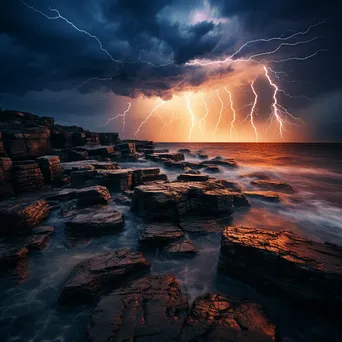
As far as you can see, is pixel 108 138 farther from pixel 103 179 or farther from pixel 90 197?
pixel 90 197

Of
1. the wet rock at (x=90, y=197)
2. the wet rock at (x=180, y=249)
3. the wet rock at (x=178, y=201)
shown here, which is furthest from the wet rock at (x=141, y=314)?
the wet rock at (x=90, y=197)

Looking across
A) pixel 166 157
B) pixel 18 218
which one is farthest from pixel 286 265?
pixel 166 157

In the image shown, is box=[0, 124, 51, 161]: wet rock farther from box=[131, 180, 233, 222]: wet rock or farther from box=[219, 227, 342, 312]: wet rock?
box=[219, 227, 342, 312]: wet rock

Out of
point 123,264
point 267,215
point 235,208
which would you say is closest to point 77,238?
point 123,264

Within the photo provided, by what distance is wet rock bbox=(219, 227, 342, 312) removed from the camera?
9.59ft

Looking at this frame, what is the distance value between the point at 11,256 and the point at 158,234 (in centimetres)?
335

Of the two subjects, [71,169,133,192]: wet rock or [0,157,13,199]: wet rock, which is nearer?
[0,157,13,199]: wet rock

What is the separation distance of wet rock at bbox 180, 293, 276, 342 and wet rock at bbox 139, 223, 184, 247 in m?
2.00

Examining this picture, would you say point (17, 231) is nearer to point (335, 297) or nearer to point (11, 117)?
point (335, 297)

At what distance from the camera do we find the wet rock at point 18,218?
4.84 meters

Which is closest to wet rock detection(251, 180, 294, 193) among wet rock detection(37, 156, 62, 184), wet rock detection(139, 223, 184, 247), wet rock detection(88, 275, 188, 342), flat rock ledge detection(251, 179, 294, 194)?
flat rock ledge detection(251, 179, 294, 194)

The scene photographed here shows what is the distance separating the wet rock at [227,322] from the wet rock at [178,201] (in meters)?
3.09

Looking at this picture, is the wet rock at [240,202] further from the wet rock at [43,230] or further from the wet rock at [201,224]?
the wet rock at [43,230]

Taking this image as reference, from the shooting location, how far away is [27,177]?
830 centimetres
